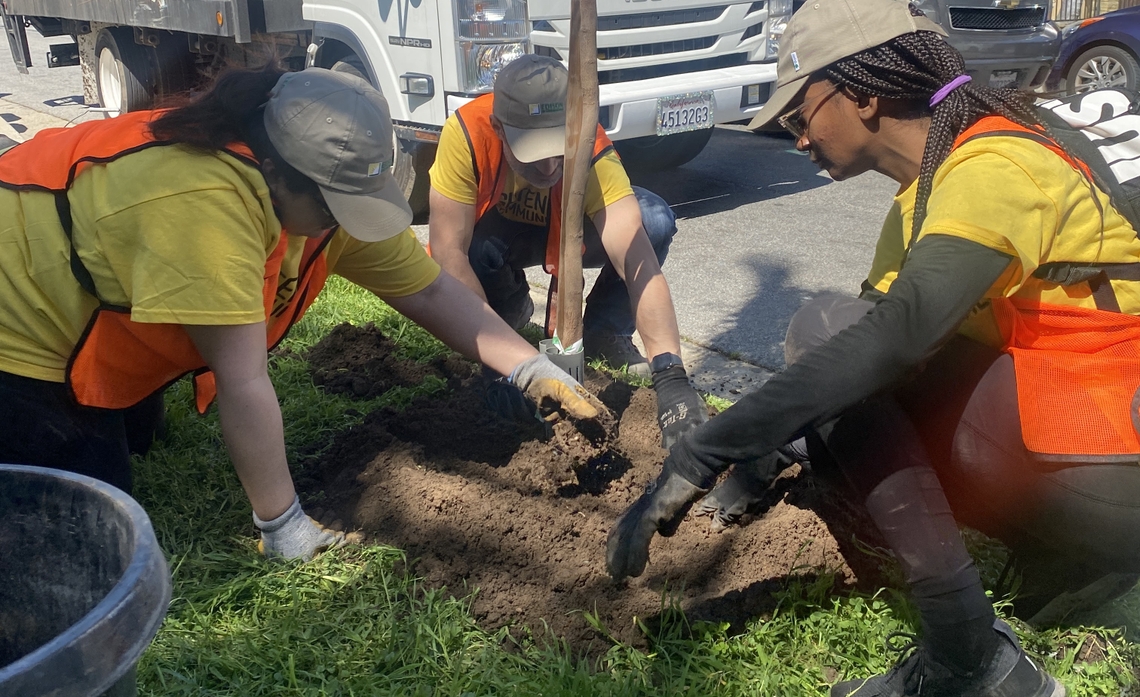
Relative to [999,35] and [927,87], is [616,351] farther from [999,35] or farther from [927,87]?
[999,35]

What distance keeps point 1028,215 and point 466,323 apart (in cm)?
168

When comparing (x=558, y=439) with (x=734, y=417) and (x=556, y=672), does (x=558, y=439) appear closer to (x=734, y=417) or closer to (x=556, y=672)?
(x=556, y=672)

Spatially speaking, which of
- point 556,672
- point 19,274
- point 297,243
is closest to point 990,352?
point 556,672

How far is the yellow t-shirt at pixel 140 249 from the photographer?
210cm

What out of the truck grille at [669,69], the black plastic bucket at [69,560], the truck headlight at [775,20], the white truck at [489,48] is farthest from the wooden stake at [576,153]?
the truck headlight at [775,20]

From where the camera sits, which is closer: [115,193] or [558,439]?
[115,193]

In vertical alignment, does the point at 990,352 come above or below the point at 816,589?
above

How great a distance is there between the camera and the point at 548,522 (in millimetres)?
2637

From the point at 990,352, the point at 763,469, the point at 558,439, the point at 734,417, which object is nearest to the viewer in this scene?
the point at 734,417

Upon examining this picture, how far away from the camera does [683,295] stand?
4867 mm

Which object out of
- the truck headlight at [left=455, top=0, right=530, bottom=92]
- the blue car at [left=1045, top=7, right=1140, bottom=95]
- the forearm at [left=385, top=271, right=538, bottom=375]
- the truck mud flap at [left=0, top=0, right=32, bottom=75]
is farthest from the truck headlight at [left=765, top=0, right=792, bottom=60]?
the truck mud flap at [left=0, top=0, right=32, bottom=75]

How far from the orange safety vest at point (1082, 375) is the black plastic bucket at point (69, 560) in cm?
→ 160

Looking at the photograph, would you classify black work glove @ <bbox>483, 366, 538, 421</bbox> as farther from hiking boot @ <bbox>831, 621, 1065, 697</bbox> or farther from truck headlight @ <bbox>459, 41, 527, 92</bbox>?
truck headlight @ <bbox>459, 41, 527, 92</bbox>

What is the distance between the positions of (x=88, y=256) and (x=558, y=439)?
1344mm
